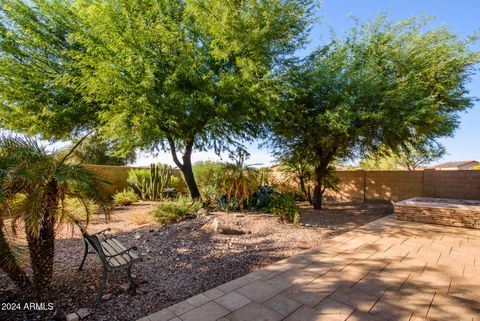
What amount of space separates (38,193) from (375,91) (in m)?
8.25

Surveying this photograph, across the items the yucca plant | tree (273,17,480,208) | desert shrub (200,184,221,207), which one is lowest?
desert shrub (200,184,221,207)

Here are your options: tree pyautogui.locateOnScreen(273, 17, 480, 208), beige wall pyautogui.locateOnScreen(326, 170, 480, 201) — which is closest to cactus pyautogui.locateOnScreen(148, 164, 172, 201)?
tree pyautogui.locateOnScreen(273, 17, 480, 208)

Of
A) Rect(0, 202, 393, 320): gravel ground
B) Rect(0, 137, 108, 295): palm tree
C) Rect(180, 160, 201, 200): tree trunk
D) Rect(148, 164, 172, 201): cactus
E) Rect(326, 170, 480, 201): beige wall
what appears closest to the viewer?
Rect(0, 137, 108, 295): palm tree

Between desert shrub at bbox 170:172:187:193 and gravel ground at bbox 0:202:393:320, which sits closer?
gravel ground at bbox 0:202:393:320

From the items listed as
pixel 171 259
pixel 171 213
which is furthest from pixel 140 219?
pixel 171 259

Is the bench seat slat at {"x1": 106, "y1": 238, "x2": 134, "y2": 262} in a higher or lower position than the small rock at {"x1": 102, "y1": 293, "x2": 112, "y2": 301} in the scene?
higher

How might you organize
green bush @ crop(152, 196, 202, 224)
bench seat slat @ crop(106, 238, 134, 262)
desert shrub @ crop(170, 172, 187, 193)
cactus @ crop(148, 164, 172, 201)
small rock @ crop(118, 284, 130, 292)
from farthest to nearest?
desert shrub @ crop(170, 172, 187, 193), cactus @ crop(148, 164, 172, 201), green bush @ crop(152, 196, 202, 224), bench seat slat @ crop(106, 238, 134, 262), small rock @ crop(118, 284, 130, 292)

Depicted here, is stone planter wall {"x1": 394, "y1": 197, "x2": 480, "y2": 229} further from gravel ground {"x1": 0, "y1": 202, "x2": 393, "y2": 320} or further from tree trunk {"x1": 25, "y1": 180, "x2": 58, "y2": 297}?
tree trunk {"x1": 25, "y1": 180, "x2": 58, "y2": 297}

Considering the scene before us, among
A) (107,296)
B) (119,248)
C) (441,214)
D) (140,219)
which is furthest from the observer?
(441,214)

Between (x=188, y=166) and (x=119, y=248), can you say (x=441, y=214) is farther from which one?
(x=119, y=248)

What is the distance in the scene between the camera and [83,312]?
2.56 m

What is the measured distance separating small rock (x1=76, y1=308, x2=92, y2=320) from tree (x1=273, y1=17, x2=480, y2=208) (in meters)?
6.10

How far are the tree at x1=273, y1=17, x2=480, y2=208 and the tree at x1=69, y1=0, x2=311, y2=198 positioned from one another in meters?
1.17

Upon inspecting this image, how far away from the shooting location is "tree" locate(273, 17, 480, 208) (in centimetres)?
750
